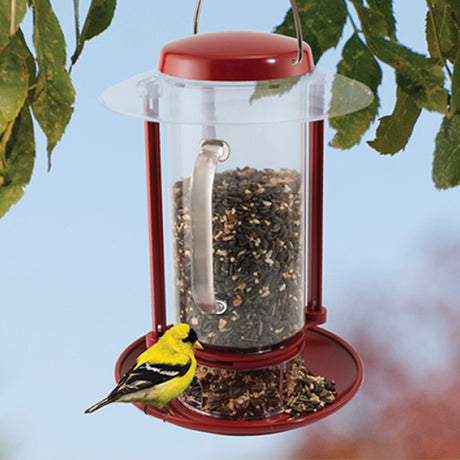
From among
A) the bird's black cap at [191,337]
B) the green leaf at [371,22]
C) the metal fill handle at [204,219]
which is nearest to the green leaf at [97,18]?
the metal fill handle at [204,219]

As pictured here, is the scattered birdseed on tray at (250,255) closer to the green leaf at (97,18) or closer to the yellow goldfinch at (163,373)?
the yellow goldfinch at (163,373)

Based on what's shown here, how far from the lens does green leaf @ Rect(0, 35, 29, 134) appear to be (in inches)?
31.7

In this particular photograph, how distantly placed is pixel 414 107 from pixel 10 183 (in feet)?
1.99

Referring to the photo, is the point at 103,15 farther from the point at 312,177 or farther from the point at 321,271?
the point at 321,271

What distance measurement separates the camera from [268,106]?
1.02 m

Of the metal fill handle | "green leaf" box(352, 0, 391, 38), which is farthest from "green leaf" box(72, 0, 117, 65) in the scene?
"green leaf" box(352, 0, 391, 38)

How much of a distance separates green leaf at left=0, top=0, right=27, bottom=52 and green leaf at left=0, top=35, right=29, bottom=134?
0.16 feet

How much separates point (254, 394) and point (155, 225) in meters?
0.32

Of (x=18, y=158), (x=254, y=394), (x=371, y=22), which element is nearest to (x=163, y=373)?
Answer: (x=254, y=394)

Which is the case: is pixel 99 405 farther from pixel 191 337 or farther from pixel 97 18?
pixel 97 18

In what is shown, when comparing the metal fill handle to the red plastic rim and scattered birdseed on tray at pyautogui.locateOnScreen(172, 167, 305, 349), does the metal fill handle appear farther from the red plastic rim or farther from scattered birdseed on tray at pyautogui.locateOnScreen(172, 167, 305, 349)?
the red plastic rim

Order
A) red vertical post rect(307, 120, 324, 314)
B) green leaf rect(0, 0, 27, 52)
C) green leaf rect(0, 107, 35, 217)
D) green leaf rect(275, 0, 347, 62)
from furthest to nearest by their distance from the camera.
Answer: red vertical post rect(307, 120, 324, 314) → green leaf rect(275, 0, 347, 62) → green leaf rect(0, 107, 35, 217) → green leaf rect(0, 0, 27, 52)

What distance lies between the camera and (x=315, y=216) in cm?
126

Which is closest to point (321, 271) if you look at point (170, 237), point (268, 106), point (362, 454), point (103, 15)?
point (170, 237)
